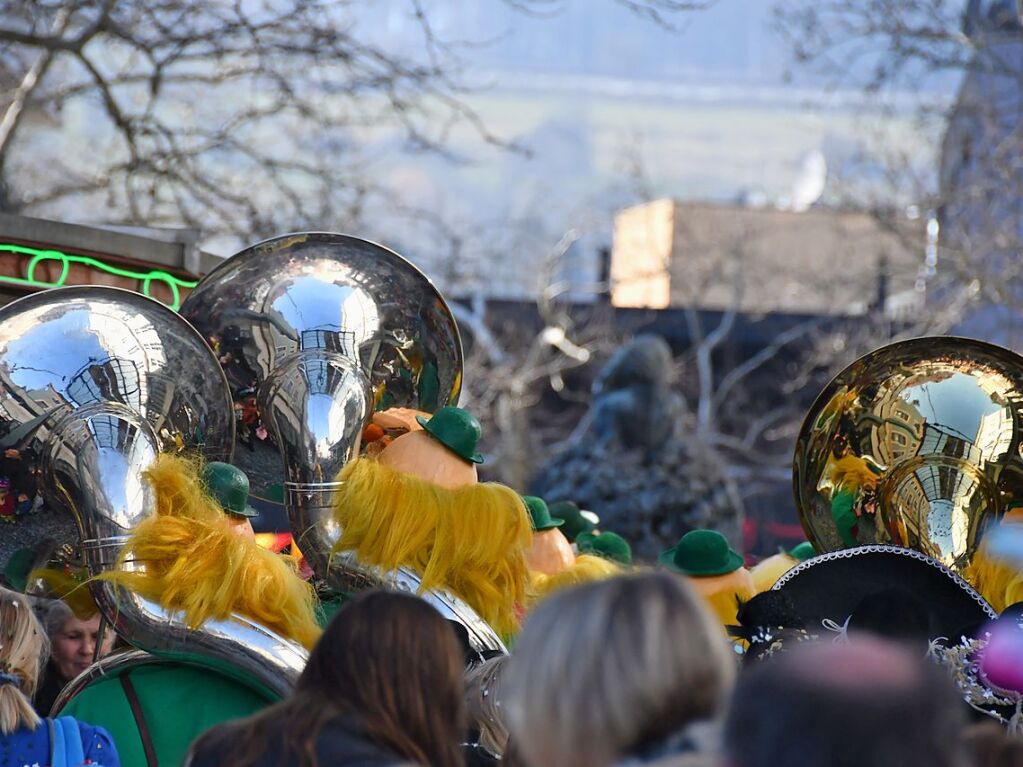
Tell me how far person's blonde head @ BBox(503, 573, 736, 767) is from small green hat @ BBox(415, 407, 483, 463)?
2.05 meters

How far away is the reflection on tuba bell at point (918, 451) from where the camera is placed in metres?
4.10

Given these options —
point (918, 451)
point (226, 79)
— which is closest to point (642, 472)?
point (226, 79)

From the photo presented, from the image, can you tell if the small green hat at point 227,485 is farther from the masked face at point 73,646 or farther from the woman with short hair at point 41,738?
the masked face at point 73,646

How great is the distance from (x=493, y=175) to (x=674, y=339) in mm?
34947

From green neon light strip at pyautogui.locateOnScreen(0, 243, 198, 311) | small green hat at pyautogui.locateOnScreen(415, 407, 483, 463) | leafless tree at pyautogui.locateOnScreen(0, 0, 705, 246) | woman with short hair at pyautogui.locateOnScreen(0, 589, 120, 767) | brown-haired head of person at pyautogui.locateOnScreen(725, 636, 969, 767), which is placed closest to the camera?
brown-haired head of person at pyautogui.locateOnScreen(725, 636, 969, 767)

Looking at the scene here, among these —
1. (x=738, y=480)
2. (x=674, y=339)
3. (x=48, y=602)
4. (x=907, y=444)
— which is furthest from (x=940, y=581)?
(x=674, y=339)

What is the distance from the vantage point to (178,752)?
311 cm

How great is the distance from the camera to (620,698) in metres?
1.83

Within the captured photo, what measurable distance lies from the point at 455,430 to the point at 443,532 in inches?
17.3

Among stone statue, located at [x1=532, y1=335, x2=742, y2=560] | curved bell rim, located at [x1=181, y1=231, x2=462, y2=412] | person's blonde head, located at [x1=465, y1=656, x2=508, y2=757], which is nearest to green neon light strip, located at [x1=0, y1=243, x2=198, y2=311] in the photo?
curved bell rim, located at [x1=181, y1=231, x2=462, y2=412]

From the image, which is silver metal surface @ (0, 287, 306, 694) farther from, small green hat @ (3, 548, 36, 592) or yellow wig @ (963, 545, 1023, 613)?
yellow wig @ (963, 545, 1023, 613)

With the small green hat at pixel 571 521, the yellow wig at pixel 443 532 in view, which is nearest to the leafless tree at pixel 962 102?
the small green hat at pixel 571 521

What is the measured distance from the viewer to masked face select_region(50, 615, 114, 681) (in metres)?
4.21

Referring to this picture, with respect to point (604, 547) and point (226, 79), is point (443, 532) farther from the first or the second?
point (226, 79)
